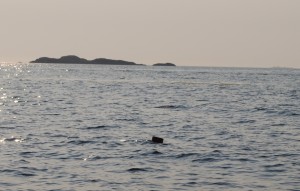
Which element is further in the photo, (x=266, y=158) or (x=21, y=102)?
(x=21, y=102)

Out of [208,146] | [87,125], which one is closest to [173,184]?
[208,146]

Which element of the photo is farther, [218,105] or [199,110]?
[218,105]

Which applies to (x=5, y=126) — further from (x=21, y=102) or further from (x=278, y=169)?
(x=21, y=102)

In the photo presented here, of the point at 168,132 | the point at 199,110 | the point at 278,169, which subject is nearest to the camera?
the point at 278,169

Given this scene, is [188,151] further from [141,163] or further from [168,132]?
[168,132]

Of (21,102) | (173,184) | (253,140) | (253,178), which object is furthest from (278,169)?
(21,102)

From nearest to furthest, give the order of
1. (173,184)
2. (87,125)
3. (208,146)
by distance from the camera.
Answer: (173,184) < (208,146) < (87,125)

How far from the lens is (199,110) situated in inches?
2168

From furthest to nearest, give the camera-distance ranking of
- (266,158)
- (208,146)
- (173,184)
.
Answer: (208,146), (266,158), (173,184)

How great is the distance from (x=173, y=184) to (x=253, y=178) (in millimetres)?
3298

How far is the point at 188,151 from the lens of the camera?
29.3 meters

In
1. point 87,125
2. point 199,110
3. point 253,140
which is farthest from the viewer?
point 199,110

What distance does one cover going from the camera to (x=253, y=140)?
33.8 meters

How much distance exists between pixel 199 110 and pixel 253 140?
21348mm
